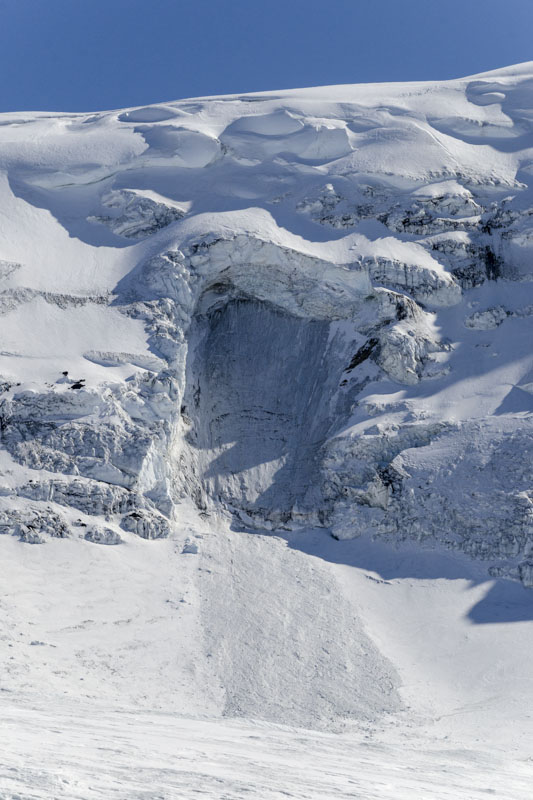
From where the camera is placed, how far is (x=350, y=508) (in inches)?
1163

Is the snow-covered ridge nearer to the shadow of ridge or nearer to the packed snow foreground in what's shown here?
the packed snow foreground

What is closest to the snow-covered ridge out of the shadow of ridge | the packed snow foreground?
the packed snow foreground

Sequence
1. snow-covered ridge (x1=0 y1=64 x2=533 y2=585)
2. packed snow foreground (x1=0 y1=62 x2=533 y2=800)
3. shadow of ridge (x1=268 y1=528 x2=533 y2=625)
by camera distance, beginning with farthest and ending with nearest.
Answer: snow-covered ridge (x1=0 y1=64 x2=533 y2=585)
shadow of ridge (x1=268 y1=528 x2=533 y2=625)
packed snow foreground (x1=0 y1=62 x2=533 y2=800)

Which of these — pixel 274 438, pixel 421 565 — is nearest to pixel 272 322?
pixel 274 438

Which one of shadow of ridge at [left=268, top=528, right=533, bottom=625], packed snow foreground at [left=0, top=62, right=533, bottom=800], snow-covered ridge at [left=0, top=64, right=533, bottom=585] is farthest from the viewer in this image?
snow-covered ridge at [left=0, top=64, right=533, bottom=585]

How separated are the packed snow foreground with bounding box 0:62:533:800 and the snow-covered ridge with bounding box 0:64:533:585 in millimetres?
113

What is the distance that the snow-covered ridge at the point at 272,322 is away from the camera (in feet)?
91.6

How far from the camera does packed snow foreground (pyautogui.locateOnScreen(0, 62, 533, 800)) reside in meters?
19.9

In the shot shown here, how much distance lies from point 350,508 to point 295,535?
218 cm

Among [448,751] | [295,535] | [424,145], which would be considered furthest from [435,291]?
[448,751]

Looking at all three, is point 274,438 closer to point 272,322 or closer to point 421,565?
point 272,322

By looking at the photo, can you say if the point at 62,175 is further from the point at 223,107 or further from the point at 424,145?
the point at 424,145

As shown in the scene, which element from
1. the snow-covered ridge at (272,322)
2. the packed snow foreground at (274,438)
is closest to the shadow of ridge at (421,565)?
the packed snow foreground at (274,438)

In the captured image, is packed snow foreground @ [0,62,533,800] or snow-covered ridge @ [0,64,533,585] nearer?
packed snow foreground @ [0,62,533,800]
